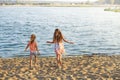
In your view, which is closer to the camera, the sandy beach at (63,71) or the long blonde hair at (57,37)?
the sandy beach at (63,71)

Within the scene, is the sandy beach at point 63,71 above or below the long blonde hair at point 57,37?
below

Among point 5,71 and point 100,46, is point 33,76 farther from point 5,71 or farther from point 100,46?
point 100,46

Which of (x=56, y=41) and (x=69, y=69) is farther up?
(x=56, y=41)

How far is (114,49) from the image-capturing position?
36.8 m

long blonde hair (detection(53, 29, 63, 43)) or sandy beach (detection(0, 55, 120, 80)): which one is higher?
long blonde hair (detection(53, 29, 63, 43))

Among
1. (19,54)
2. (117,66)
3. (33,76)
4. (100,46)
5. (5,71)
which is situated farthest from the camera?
(100,46)

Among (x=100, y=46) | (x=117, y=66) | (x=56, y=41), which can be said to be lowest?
(x=100, y=46)

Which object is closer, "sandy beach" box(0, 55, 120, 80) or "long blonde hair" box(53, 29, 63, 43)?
"sandy beach" box(0, 55, 120, 80)

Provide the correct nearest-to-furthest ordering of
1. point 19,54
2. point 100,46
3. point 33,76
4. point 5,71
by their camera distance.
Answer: point 33,76, point 5,71, point 19,54, point 100,46

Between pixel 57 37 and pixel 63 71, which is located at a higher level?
pixel 57 37

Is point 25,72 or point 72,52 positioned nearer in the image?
point 25,72

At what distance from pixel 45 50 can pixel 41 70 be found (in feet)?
53.8

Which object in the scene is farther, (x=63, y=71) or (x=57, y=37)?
(x=57, y=37)

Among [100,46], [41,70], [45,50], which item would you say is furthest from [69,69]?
[100,46]
